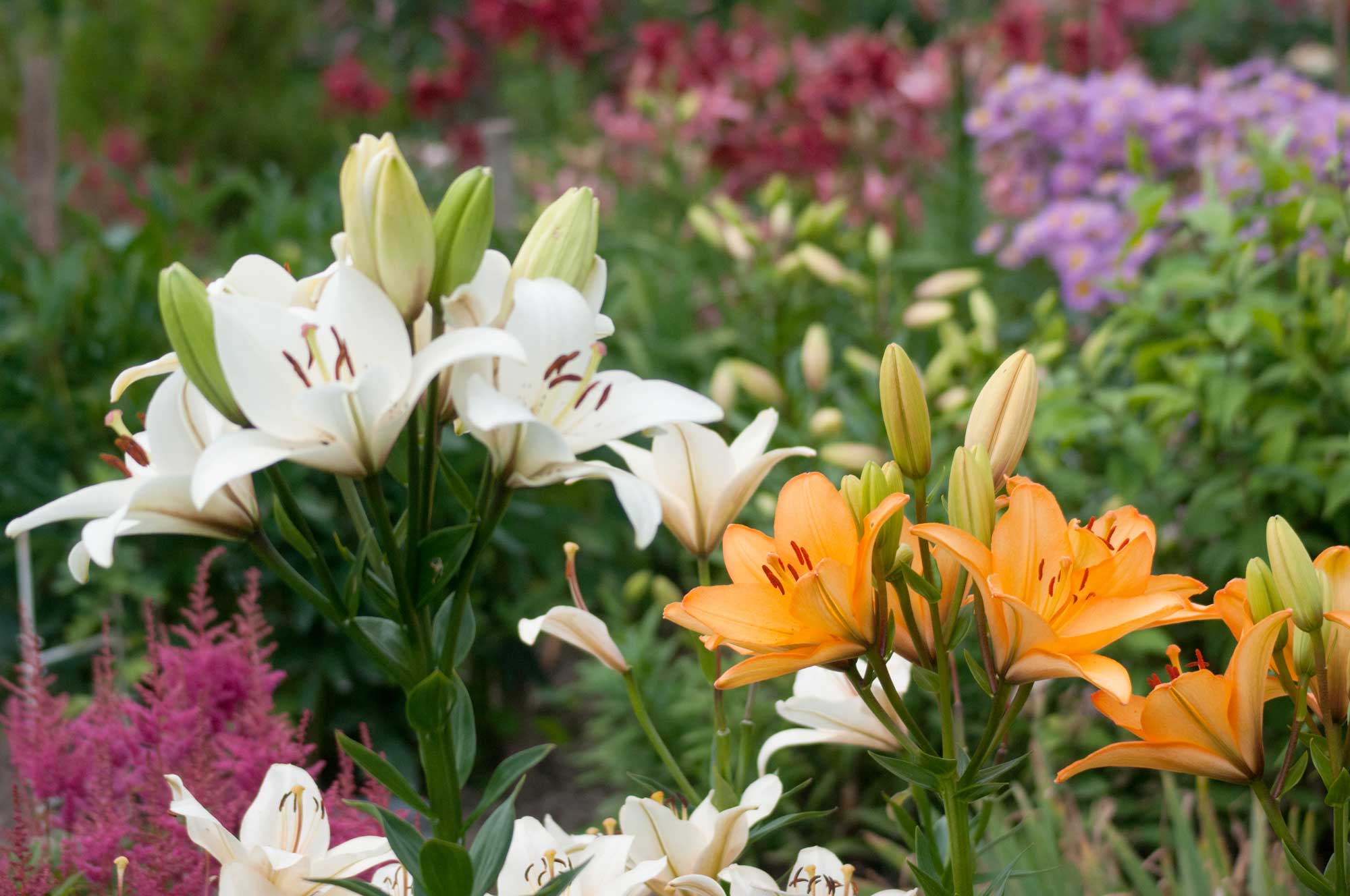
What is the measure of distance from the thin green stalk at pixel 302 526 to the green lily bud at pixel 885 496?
12.4 inches

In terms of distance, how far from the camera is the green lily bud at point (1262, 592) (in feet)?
2.50

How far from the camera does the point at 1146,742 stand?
76 centimetres

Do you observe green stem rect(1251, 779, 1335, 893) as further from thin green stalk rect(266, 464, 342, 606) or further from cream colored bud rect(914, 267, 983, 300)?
cream colored bud rect(914, 267, 983, 300)

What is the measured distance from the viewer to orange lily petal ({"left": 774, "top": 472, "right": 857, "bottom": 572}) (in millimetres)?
773

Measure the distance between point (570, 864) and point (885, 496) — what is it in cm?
36

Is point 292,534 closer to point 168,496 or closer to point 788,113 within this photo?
point 168,496

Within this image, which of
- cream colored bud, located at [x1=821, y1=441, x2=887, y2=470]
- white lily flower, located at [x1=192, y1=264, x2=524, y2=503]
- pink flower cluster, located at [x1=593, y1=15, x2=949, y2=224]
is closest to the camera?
white lily flower, located at [x1=192, y1=264, x2=524, y2=503]

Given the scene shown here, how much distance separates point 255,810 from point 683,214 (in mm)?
3611

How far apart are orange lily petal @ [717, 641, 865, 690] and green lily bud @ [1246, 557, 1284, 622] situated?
245mm

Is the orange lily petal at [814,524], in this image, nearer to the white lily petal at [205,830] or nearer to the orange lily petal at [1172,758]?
the orange lily petal at [1172,758]

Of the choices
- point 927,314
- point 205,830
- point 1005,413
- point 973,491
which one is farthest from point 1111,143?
point 205,830

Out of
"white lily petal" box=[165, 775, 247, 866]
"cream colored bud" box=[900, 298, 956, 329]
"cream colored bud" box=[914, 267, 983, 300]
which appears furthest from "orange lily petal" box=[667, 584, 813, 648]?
"cream colored bud" box=[914, 267, 983, 300]

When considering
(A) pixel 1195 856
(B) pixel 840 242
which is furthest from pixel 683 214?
(A) pixel 1195 856

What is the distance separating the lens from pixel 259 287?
76 centimetres
